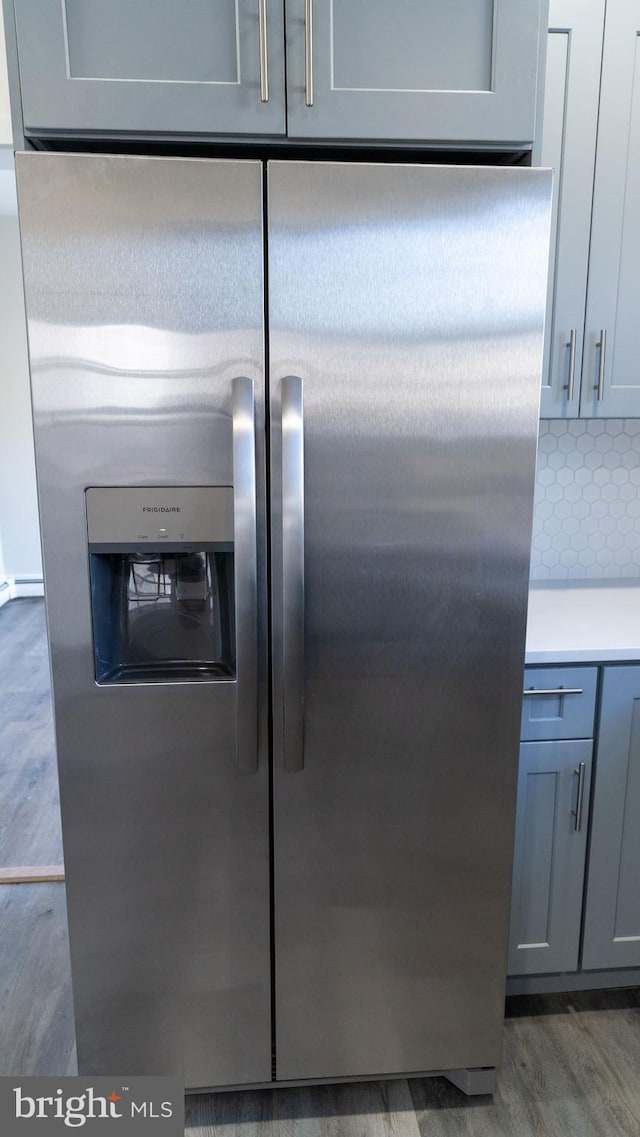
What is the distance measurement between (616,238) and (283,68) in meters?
0.95

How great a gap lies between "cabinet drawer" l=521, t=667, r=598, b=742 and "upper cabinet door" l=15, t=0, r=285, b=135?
4.23 feet

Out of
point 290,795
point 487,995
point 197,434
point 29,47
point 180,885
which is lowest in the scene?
point 487,995

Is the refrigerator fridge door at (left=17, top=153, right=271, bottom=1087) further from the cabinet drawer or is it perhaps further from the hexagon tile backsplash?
the hexagon tile backsplash

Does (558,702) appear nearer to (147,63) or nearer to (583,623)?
(583,623)

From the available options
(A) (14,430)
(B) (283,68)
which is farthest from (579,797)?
(A) (14,430)

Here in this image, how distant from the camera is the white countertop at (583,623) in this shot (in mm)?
1739

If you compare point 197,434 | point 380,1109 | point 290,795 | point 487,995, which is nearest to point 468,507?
point 197,434

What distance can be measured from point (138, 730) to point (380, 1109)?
3.43 ft

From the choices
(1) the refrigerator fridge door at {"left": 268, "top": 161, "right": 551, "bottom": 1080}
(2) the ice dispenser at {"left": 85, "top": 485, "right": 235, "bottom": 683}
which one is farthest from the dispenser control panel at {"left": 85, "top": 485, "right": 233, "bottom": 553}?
(1) the refrigerator fridge door at {"left": 268, "top": 161, "right": 551, "bottom": 1080}

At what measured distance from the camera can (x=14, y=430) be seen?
5.74 meters

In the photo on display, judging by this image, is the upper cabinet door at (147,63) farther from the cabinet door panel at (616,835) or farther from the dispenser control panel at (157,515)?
the cabinet door panel at (616,835)

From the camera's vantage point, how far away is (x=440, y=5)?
134cm

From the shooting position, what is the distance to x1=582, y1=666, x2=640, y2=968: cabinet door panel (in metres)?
1.78

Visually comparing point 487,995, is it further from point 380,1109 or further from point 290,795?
point 290,795
